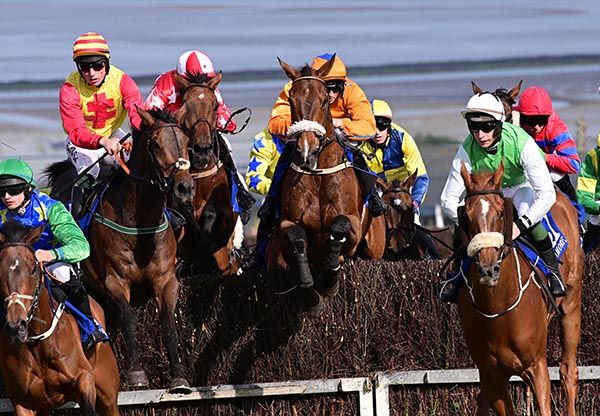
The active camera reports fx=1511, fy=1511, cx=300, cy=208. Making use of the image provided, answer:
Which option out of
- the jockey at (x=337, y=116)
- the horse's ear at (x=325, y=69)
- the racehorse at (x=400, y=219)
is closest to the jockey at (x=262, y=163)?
the racehorse at (x=400, y=219)

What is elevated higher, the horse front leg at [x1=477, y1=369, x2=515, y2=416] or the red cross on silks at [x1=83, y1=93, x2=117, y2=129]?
the red cross on silks at [x1=83, y1=93, x2=117, y2=129]

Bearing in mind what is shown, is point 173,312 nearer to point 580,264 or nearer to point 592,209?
point 580,264

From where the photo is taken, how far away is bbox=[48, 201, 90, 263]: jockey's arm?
8914 millimetres

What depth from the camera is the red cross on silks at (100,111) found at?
36.7 feet

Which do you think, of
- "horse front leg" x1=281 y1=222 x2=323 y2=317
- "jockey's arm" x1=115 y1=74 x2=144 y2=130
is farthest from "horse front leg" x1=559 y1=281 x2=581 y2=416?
"jockey's arm" x1=115 y1=74 x2=144 y2=130

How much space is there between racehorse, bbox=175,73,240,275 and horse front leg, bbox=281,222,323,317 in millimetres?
772

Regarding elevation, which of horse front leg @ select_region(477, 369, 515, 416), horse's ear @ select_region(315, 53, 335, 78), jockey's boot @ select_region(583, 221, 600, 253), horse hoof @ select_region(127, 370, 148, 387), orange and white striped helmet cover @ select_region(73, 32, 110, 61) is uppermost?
orange and white striped helmet cover @ select_region(73, 32, 110, 61)

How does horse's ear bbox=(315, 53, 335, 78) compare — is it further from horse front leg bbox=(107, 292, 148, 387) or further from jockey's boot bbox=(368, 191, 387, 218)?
horse front leg bbox=(107, 292, 148, 387)

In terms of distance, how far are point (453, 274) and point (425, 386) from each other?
145 cm

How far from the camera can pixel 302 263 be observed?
10.3 meters

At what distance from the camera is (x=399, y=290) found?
10.9 m

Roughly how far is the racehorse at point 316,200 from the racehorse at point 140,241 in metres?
0.80

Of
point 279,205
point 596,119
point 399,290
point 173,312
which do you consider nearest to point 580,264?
point 399,290

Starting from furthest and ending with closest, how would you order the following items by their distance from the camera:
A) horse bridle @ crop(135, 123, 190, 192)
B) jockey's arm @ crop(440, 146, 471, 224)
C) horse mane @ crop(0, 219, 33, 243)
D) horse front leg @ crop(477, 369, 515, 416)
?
horse bridle @ crop(135, 123, 190, 192) < horse front leg @ crop(477, 369, 515, 416) < jockey's arm @ crop(440, 146, 471, 224) < horse mane @ crop(0, 219, 33, 243)
